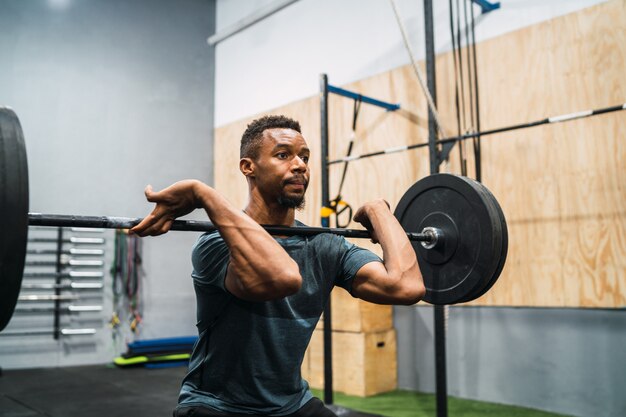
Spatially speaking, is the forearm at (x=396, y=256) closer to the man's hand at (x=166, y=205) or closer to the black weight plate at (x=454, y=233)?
the black weight plate at (x=454, y=233)

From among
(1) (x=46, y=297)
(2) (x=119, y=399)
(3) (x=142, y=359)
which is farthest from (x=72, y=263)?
(2) (x=119, y=399)

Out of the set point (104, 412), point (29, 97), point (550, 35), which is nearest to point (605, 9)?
point (550, 35)

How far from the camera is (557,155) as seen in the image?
134 inches

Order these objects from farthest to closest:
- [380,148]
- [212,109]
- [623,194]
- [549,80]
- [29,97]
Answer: [212,109]
[29,97]
[380,148]
[549,80]
[623,194]

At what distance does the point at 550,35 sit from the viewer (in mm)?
3477

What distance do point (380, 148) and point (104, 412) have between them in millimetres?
2738

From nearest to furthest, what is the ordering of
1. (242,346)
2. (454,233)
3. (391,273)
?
(242,346)
(391,273)
(454,233)

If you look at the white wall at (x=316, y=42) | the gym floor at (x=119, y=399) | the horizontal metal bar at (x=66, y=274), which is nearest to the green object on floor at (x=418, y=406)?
the gym floor at (x=119, y=399)

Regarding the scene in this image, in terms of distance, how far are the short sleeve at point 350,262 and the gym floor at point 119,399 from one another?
6.36 ft

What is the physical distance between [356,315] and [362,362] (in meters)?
0.33

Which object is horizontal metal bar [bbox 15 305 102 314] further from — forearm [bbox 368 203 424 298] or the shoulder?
forearm [bbox 368 203 424 298]

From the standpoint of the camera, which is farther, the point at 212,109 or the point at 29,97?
the point at 212,109

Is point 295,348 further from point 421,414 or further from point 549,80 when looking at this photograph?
point 549,80

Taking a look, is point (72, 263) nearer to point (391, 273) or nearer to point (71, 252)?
point (71, 252)
